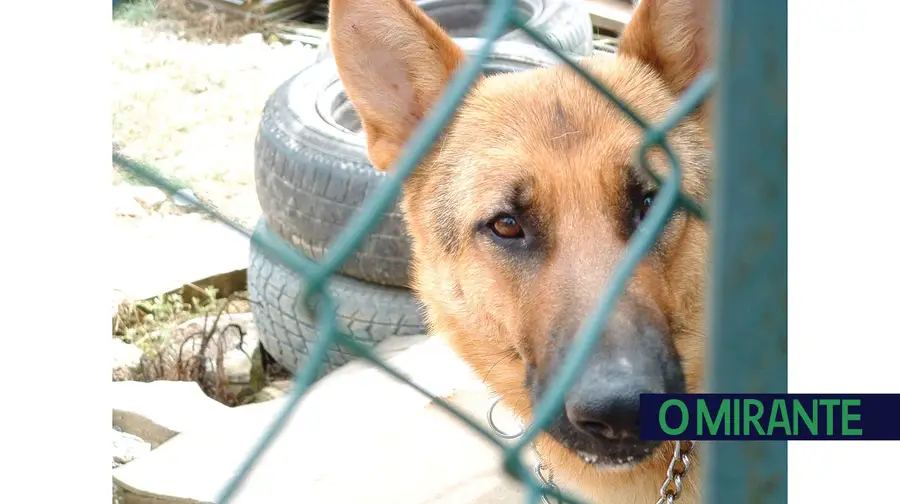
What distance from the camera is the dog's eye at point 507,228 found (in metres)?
2.54

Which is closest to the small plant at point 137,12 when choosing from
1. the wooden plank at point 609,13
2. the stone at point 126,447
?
the wooden plank at point 609,13

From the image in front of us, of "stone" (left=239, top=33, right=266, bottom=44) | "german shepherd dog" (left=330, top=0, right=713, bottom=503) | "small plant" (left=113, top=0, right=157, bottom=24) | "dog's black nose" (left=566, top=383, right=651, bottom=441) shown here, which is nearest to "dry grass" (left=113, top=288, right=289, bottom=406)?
"german shepherd dog" (left=330, top=0, right=713, bottom=503)

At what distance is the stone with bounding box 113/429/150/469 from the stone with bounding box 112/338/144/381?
0.64m

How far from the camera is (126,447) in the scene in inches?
178

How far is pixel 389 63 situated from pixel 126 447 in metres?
2.90

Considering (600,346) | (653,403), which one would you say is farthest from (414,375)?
(653,403)

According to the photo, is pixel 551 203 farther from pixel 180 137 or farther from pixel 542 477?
pixel 180 137

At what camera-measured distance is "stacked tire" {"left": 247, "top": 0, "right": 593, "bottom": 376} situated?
4719 millimetres

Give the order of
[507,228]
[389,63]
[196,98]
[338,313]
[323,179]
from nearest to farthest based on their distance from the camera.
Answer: [507,228] < [389,63] < [323,179] < [338,313] < [196,98]

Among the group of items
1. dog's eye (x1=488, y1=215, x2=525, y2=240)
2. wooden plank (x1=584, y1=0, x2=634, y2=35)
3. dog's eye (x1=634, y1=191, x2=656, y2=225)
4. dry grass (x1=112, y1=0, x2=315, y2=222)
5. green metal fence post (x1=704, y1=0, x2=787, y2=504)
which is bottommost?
dry grass (x1=112, y1=0, x2=315, y2=222)

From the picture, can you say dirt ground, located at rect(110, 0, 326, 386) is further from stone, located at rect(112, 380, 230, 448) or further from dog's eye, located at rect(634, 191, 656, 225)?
dog's eye, located at rect(634, 191, 656, 225)
